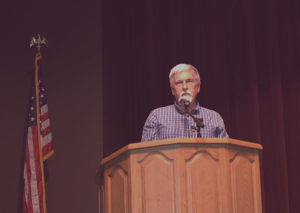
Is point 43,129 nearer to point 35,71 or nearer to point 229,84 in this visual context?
point 35,71

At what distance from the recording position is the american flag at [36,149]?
4840mm

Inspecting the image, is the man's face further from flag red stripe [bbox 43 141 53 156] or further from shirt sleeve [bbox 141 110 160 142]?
flag red stripe [bbox 43 141 53 156]

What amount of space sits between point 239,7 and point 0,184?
3.16 m

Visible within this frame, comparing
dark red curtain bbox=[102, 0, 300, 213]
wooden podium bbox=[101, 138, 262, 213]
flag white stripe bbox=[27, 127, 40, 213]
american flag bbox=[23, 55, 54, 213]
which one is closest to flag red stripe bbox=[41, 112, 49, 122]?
american flag bbox=[23, 55, 54, 213]

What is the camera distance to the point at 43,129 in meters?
5.08

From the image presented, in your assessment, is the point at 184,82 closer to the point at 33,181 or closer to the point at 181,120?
the point at 181,120

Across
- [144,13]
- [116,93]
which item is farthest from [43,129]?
[144,13]

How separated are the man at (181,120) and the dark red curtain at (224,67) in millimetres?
1268

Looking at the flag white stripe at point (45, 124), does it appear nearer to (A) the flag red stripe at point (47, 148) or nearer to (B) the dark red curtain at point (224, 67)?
(A) the flag red stripe at point (47, 148)

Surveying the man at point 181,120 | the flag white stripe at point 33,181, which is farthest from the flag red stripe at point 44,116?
the man at point 181,120

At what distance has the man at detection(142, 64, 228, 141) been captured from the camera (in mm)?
3457

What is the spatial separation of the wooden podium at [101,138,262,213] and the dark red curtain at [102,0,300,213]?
6.08ft

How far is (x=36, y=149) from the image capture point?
500 cm

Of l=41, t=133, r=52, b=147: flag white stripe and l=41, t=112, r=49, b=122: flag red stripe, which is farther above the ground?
l=41, t=112, r=49, b=122: flag red stripe
